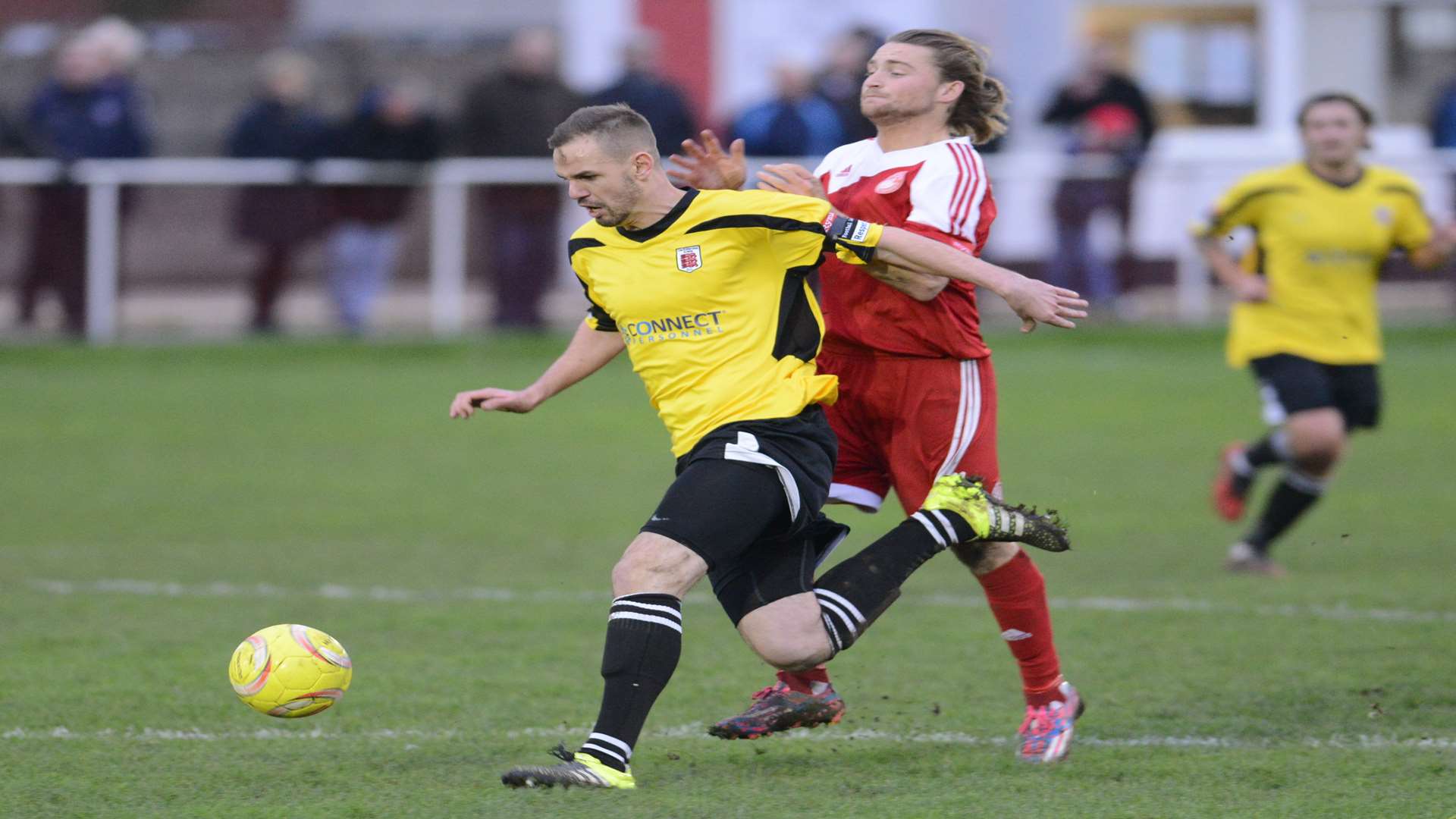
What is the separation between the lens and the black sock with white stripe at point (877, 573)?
17.2 feet

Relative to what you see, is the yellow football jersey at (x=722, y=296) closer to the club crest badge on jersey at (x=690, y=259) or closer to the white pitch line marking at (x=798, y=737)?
the club crest badge on jersey at (x=690, y=259)

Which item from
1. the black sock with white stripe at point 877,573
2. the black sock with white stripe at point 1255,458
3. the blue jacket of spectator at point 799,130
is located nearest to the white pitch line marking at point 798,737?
the black sock with white stripe at point 877,573

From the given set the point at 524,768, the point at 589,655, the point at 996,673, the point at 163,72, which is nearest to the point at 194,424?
the point at 589,655

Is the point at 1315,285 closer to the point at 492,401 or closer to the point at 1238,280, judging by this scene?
the point at 1238,280

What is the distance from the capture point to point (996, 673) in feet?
21.6

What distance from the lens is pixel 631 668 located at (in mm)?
4930

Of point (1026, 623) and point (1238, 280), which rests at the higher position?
point (1238, 280)

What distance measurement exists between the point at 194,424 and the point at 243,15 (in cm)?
1876

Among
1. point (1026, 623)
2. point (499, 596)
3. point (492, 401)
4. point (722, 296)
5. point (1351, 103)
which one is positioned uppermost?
point (1351, 103)

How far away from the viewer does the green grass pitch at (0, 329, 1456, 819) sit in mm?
5062

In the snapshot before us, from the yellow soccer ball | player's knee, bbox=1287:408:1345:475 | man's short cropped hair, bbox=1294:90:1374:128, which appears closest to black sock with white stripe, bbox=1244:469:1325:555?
player's knee, bbox=1287:408:1345:475

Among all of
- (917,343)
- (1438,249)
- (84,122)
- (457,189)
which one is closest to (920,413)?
(917,343)

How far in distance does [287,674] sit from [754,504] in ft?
4.35

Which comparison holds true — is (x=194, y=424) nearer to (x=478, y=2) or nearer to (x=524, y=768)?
(x=524, y=768)
